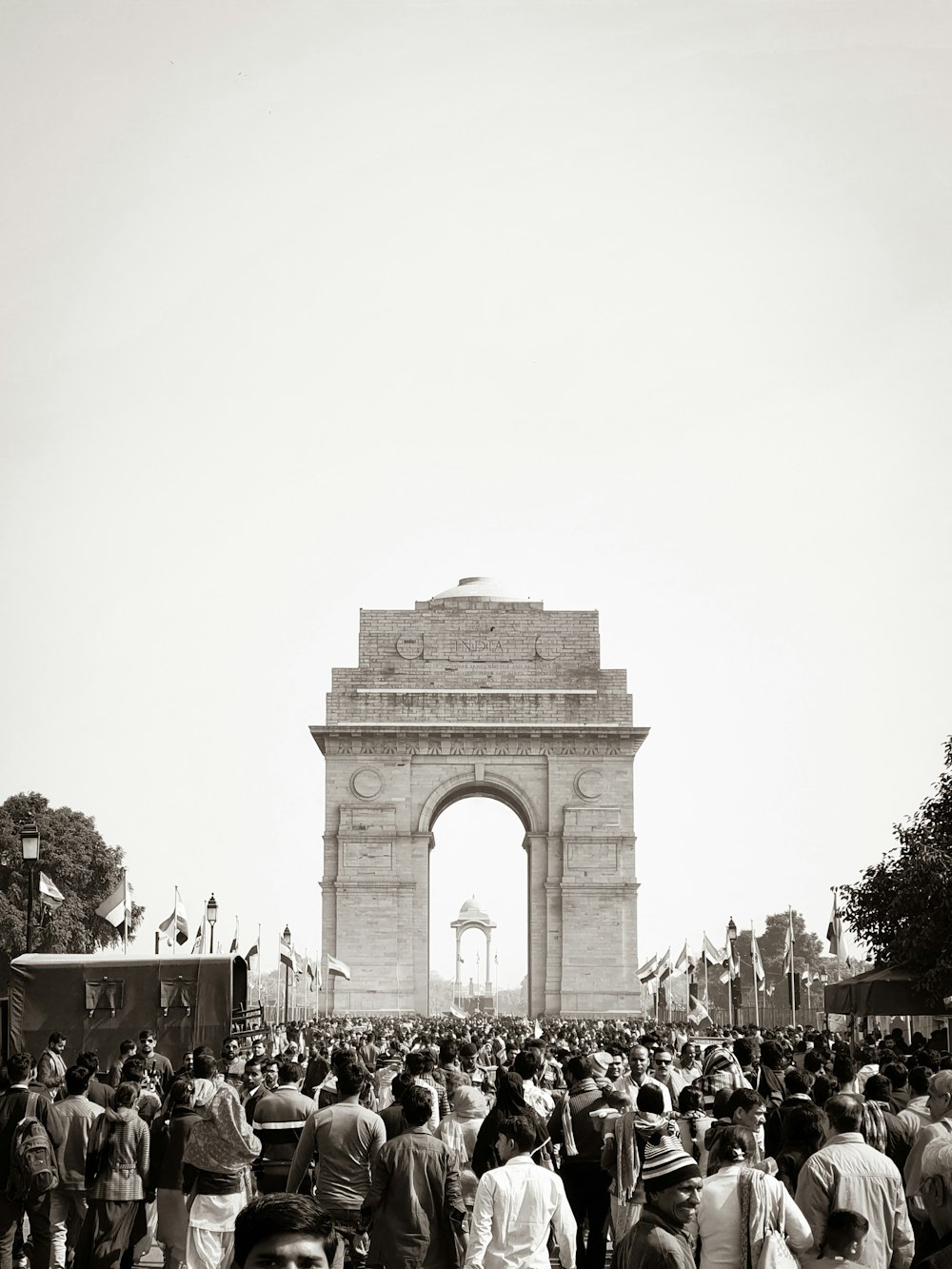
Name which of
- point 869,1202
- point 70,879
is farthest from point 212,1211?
point 70,879

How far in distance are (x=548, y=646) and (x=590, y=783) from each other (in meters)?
5.35

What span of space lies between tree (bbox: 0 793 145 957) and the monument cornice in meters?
10.3

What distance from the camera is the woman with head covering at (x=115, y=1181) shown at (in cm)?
1149

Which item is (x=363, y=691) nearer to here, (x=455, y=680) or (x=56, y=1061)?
(x=455, y=680)

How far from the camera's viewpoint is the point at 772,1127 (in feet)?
38.4

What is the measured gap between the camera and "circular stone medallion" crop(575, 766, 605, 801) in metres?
59.8

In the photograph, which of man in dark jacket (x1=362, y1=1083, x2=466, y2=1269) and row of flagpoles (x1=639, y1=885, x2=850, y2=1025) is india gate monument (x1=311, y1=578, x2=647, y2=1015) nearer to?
row of flagpoles (x1=639, y1=885, x2=850, y2=1025)

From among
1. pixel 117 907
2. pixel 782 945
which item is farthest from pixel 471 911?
pixel 117 907

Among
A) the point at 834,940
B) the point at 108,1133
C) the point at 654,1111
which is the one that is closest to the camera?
the point at 654,1111

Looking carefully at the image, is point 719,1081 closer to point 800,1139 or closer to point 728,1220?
point 800,1139

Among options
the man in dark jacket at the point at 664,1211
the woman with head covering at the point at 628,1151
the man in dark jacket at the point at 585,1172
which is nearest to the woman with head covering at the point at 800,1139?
the woman with head covering at the point at 628,1151

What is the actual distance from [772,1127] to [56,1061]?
304 inches

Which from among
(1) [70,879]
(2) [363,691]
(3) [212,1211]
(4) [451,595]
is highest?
(4) [451,595]

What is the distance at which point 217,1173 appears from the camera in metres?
10.0
